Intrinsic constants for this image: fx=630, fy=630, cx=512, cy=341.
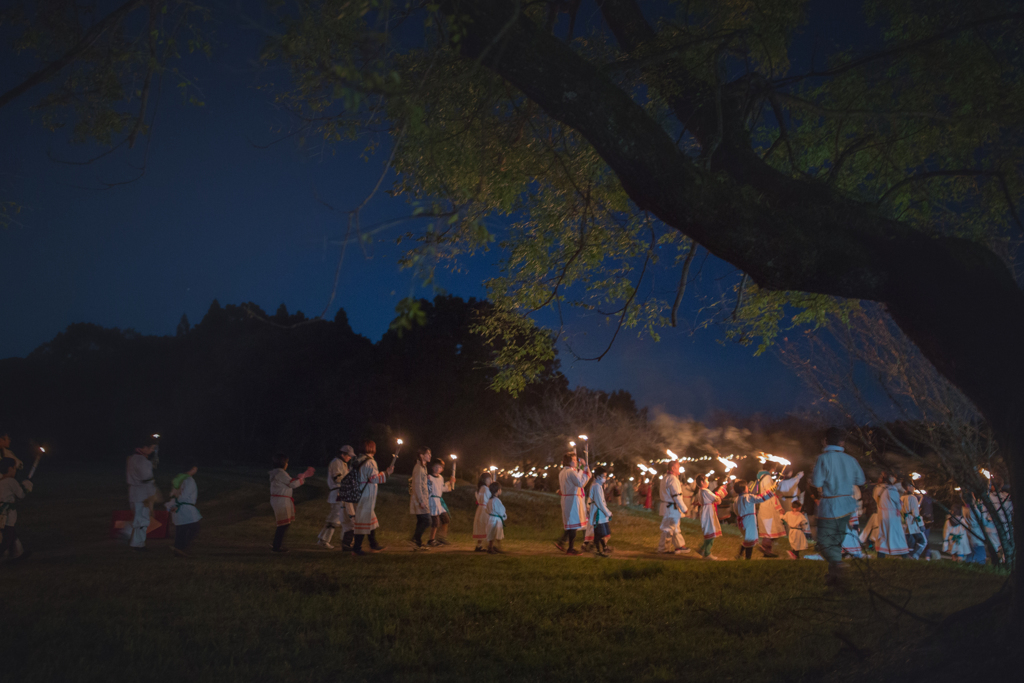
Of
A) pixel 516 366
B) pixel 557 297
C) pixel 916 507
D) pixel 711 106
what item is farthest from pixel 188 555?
pixel 916 507

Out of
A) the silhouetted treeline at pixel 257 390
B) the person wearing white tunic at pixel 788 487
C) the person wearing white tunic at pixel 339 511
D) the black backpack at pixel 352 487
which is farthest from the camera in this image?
the silhouetted treeline at pixel 257 390

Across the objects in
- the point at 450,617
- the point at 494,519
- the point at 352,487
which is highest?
the point at 352,487

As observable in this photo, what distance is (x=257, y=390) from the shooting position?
3497 cm

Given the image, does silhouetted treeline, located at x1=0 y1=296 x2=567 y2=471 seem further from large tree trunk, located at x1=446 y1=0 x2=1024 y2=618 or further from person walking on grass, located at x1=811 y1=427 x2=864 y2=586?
large tree trunk, located at x1=446 y1=0 x2=1024 y2=618

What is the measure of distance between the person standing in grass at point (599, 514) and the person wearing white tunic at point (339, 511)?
17.1ft

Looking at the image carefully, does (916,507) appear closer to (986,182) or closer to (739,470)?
(739,470)

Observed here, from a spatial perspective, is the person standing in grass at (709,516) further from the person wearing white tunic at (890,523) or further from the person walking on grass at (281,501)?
the person walking on grass at (281,501)

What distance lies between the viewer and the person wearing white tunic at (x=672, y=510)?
48.4ft

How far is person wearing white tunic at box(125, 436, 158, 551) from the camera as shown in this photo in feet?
37.2

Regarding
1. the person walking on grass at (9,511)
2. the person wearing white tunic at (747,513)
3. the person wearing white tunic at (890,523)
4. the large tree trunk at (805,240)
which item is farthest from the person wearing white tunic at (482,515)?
the large tree trunk at (805,240)

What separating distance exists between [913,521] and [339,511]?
13513 mm

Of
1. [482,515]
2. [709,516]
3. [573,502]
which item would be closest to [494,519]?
[482,515]

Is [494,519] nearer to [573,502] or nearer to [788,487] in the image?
[573,502]

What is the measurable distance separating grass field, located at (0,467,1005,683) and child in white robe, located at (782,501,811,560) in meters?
4.03
